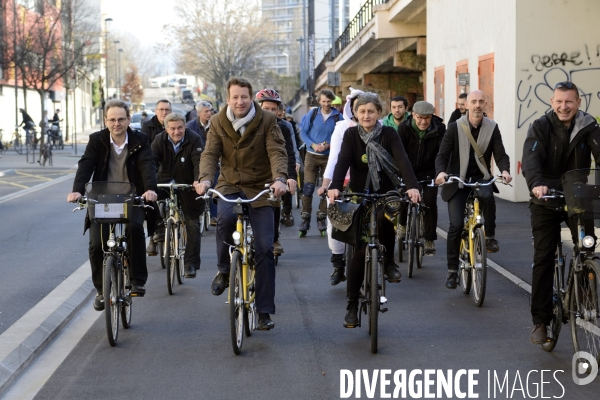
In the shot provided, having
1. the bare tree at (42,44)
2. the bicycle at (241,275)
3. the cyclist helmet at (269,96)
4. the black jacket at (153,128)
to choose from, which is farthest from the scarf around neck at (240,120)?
the bare tree at (42,44)

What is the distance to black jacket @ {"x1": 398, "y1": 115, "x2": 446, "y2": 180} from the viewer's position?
10750mm

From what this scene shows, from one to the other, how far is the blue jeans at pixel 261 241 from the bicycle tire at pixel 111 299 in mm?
807

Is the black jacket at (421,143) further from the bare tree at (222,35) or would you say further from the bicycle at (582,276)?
the bare tree at (222,35)

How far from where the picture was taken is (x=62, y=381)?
6.23 metres

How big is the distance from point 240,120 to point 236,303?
137cm

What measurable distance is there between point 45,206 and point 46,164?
17.4 metres

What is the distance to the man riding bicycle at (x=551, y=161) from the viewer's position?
661 centimetres

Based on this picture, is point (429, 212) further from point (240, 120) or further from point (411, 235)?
point (240, 120)

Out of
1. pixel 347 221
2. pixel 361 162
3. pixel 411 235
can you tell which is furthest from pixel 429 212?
pixel 347 221

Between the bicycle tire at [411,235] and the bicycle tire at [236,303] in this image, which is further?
the bicycle tire at [411,235]

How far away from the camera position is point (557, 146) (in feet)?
21.9

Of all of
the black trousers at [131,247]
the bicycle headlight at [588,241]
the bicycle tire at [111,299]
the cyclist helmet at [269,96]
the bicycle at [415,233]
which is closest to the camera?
the bicycle headlight at [588,241]

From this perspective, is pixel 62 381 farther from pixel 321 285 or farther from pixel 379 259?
pixel 321 285

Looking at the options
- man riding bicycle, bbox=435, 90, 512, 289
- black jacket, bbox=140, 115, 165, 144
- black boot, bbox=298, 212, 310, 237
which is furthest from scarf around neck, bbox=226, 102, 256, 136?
black boot, bbox=298, 212, 310, 237
